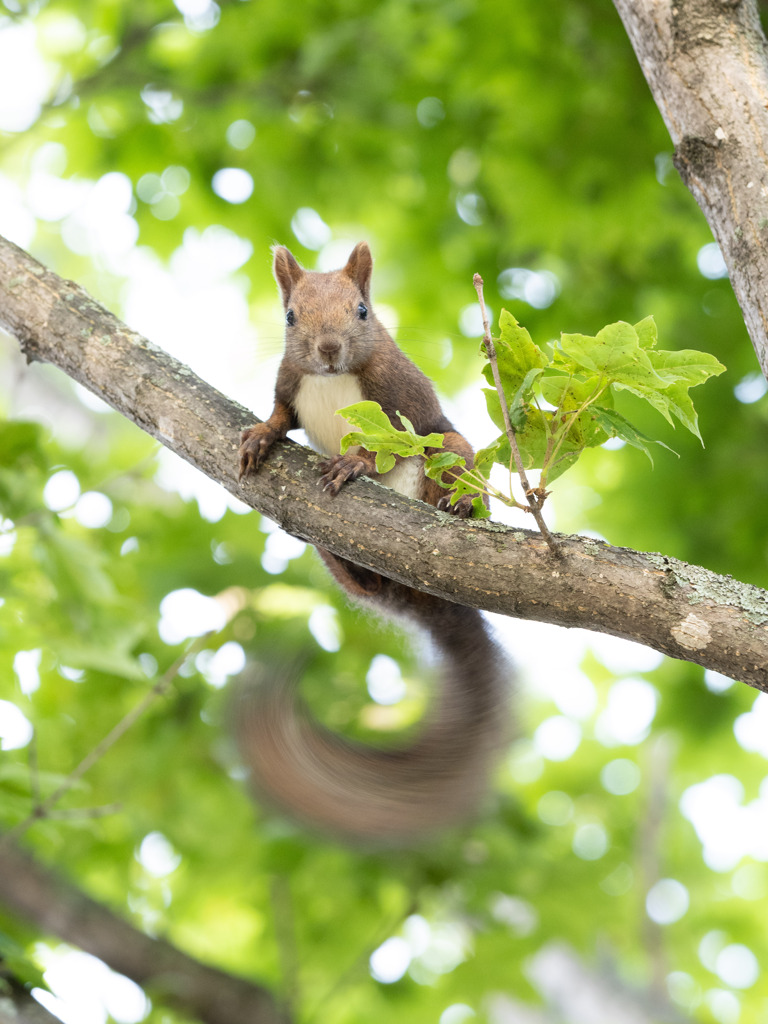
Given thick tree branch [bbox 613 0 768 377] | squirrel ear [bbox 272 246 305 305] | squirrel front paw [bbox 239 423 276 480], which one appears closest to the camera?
thick tree branch [bbox 613 0 768 377]

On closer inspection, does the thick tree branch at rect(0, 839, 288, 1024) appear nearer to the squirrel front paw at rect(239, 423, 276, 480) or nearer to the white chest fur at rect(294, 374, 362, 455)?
the white chest fur at rect(294, 374, 362, 455)

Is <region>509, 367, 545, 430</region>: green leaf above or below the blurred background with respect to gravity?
above

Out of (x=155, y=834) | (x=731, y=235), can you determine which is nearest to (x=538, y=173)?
(x=731, y=235)

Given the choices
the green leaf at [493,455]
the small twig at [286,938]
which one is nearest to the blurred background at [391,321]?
the small twig at [286,938]

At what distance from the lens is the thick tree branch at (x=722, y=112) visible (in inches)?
63.4

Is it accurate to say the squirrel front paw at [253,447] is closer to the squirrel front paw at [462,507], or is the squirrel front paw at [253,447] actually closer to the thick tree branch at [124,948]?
the squirrel front paw at [462,507]

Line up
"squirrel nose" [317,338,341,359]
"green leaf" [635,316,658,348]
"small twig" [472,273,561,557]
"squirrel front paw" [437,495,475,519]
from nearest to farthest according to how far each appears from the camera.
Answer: "small twig" [472,273,561,557], "green leaf" [635,316,658,348], "squirrel front paw" [437,495,475,519], "squirrel nose" [317,338,341,359]

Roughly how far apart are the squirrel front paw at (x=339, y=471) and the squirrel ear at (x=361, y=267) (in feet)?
3.83

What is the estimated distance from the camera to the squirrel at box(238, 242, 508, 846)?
250 cm

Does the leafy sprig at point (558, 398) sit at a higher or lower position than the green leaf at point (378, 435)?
higher

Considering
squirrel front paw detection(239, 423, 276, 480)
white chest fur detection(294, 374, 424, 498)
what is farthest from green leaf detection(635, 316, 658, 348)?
white chest fur detection(294, 374, 424, 498)

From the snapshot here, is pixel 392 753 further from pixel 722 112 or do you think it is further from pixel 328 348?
pixel 722 112

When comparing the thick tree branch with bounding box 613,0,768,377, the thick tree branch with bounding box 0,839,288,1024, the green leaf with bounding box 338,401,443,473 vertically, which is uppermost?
the thick tree branch with bounding box 613,0,768,377

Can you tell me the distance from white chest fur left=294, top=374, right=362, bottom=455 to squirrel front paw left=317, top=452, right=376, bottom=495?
678 millimetres
